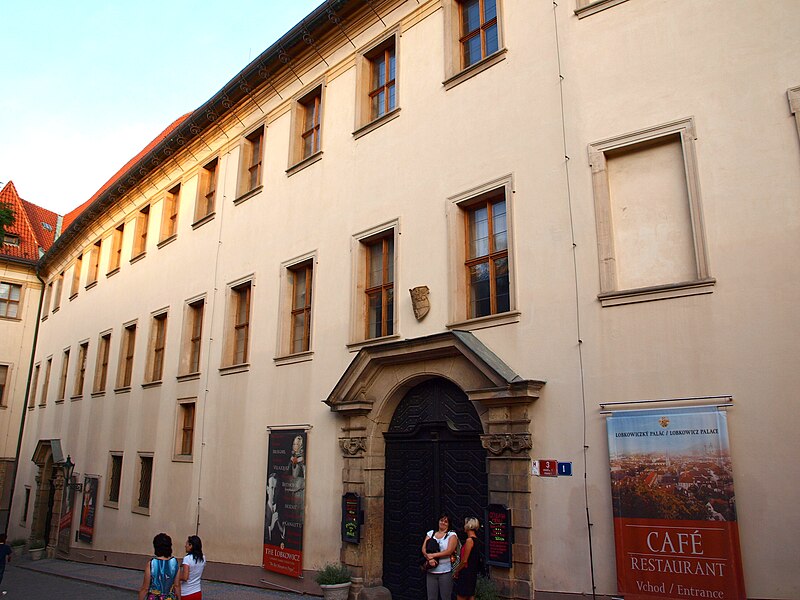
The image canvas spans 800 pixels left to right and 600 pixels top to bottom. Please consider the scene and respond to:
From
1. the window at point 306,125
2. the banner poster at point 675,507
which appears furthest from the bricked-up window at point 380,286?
the banner poster at point 675,507

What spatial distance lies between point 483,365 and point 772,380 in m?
3.72

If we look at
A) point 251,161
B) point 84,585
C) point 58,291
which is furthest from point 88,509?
point 58,291

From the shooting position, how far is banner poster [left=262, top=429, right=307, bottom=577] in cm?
1282

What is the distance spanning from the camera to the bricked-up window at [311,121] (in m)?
15.7

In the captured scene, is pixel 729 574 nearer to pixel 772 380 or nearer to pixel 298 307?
pixel 772 380

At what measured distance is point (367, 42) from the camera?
14336mm

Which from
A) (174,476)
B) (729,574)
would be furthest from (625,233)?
(174,476)

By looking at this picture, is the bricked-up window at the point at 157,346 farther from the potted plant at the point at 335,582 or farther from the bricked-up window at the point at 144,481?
the potted plant at the point at 335,582

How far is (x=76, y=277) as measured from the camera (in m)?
28.1

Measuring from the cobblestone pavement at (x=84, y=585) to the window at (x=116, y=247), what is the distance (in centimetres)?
972

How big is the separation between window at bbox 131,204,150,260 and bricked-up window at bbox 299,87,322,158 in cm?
879

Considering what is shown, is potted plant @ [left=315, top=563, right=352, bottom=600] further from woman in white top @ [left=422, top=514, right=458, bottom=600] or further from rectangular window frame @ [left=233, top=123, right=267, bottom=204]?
rectangular window frame @ [left=233, top=123, right=267, bottom=204]

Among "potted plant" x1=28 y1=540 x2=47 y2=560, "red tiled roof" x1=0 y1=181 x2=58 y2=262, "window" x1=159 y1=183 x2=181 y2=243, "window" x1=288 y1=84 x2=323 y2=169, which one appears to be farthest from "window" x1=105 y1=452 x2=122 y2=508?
"red tiled roof" x1=0 y1=181 x2=58 y2=262

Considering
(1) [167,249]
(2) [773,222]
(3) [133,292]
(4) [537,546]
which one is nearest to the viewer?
(2) [773,222]
